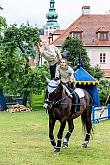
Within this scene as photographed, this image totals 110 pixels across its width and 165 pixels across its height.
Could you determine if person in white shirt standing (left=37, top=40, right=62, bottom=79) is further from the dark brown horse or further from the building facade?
the building facade

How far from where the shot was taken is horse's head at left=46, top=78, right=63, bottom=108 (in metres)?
10.6

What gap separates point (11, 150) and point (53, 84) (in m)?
2.05

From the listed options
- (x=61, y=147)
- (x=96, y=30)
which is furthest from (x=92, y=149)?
(x=96, y=30)

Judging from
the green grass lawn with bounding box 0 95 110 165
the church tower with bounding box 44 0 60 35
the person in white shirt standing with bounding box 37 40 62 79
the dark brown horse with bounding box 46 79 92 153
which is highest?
the church tower with bounding box 44 0 60 35

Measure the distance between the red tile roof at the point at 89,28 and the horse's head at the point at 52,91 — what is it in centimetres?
4413

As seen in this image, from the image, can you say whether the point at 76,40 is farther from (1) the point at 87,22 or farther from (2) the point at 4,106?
(2) the point at 4,106

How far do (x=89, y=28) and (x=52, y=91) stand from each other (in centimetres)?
4638

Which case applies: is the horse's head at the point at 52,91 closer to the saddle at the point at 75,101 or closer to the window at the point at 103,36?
the saddle at the point at 75,101

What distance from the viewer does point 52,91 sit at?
1061 cm

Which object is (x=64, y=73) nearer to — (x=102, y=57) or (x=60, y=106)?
(x=60, y=106)

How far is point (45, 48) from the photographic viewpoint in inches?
451

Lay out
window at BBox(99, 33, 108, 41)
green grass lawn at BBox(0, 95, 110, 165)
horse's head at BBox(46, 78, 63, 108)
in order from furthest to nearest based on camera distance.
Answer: window at BBox(99, 33, 108, 41), horse's head at BBox(46, 78, 63, 108), green grass lawn at BBox(0, 95, 110, 165)

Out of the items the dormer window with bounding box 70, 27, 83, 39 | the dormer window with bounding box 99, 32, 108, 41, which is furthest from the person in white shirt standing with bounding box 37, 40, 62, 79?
the dormer window with bounding box 99, 32, 108, 41

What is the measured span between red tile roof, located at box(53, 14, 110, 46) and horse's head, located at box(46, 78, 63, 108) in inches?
1737
